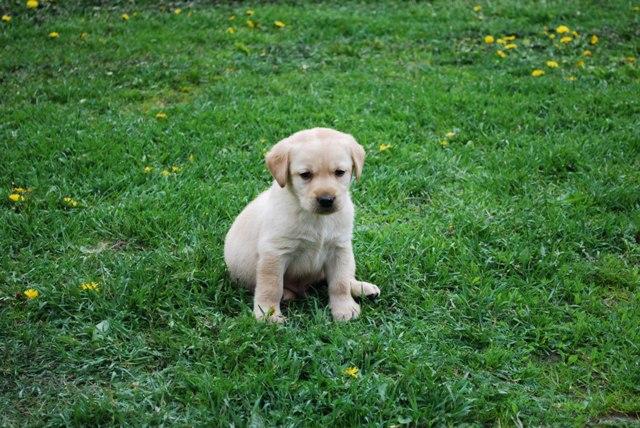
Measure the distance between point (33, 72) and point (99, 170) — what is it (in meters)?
2.70

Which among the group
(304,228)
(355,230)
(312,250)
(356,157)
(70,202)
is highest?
(356,157)

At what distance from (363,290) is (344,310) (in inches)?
10.5

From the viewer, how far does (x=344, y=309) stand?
380cm

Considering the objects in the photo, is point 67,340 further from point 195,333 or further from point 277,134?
point 277,134

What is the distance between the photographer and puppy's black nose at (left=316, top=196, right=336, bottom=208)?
3512mm

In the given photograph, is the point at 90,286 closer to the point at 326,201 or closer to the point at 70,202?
the point at 70,202

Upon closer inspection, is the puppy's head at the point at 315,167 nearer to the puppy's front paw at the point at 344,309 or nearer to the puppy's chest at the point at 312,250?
the puppy's chest at the point at 312,250

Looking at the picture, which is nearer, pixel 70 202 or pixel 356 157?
pixel 356 157

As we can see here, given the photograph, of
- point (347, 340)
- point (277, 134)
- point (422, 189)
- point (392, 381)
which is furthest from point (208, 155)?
point (392, 381)

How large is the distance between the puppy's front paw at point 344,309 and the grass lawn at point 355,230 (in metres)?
0.05

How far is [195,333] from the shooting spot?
143 inches

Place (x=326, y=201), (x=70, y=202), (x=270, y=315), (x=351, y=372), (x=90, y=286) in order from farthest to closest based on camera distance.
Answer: (x=70, y=202) < (x=90, y=286) < (x=270, y=315) < (x=326, y=201) < (x=351, y=372)

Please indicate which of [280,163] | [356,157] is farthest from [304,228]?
Result: [356,157]

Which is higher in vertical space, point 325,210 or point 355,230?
point 325,210
